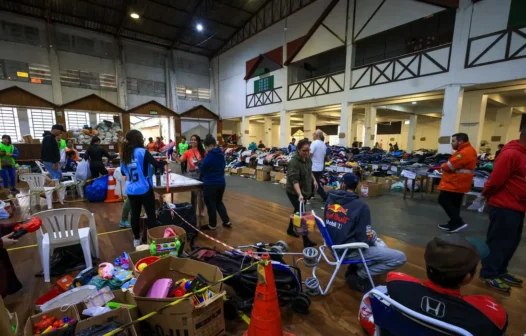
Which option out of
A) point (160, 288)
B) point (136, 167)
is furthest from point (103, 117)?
point (160, 288)

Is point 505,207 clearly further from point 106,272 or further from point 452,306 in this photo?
point 106,272

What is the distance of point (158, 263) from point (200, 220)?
2448mm

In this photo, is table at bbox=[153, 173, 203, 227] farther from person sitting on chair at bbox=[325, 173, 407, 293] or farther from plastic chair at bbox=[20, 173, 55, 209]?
plastic chair at bbox=[20, 173, 55, 209]

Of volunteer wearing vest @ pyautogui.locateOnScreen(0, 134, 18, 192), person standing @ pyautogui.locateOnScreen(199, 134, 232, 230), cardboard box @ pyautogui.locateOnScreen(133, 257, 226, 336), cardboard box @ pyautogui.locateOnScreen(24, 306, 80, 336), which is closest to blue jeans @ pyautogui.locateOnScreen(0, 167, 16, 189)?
volunteer wearing vest @ pyautogui.locateOnScreen(0, 134, 18, 192)

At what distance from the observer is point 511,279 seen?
2.40 meters

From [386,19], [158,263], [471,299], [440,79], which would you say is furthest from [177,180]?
[386,19]

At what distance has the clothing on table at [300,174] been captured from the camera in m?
3.19

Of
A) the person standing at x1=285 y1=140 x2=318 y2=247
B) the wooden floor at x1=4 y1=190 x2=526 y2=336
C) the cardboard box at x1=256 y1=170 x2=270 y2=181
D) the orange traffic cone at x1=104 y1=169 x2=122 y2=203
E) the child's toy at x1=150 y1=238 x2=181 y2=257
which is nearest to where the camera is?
the wooden floor at x1=4 y1=190 x2=526 y2=336

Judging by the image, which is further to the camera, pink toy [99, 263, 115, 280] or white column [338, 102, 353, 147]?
white column [338, 102, 353, 147]

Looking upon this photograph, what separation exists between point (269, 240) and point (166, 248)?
1.57m

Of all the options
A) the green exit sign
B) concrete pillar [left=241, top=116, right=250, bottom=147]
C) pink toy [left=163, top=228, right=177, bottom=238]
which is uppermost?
the green exit sign

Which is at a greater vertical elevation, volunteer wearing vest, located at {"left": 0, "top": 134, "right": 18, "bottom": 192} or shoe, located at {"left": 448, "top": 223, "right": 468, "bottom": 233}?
volunteer wearing vest, located at {"left": 0, "top": 134, "right": 18, "bottom": 192}

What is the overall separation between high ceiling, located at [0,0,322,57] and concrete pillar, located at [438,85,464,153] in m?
7.49

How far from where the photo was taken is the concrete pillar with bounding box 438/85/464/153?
6750 millimetres
